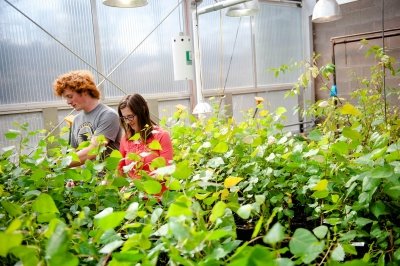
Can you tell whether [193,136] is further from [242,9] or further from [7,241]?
[242,9]

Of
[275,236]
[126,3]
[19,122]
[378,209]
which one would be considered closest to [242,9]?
[126,3]

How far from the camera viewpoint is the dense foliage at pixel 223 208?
406 mm

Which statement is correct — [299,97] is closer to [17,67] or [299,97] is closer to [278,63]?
[278,63]

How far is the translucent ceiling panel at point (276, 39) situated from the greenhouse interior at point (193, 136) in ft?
0.07

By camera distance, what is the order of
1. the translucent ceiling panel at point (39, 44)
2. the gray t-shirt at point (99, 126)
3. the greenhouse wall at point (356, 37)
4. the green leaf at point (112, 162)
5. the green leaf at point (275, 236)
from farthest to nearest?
the greenhouse wall at point (356, 37), the translucent ceiling panel at point (39, 44), the gray t-shirt at point (99, 126), the green leaf at point (112, 162), the green leaf at point (275, 236)

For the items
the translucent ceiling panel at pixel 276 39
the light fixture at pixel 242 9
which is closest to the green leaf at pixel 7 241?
the light fixture at pixel 242 9

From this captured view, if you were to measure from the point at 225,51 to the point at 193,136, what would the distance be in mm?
3091

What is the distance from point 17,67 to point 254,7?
6.62 ft

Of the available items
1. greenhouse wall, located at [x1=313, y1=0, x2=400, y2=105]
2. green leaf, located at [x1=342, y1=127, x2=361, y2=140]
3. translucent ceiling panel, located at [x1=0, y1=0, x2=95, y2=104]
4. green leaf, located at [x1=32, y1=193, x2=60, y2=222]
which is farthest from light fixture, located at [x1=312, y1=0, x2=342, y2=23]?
green leaf, located at [x1=32, y1=193, x2=60, y2=222]

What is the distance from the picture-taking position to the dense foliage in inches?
16.0

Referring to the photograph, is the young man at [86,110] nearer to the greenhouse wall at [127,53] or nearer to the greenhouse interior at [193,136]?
the greenhouse interior at [193,136]

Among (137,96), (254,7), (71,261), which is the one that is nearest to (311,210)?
(71,261)

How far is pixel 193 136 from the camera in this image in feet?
4.58

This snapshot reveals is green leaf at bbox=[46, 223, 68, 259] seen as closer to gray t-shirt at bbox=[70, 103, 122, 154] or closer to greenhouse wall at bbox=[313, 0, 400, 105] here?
gray t-shirt at bbox=[70, 103, 122, 154]
